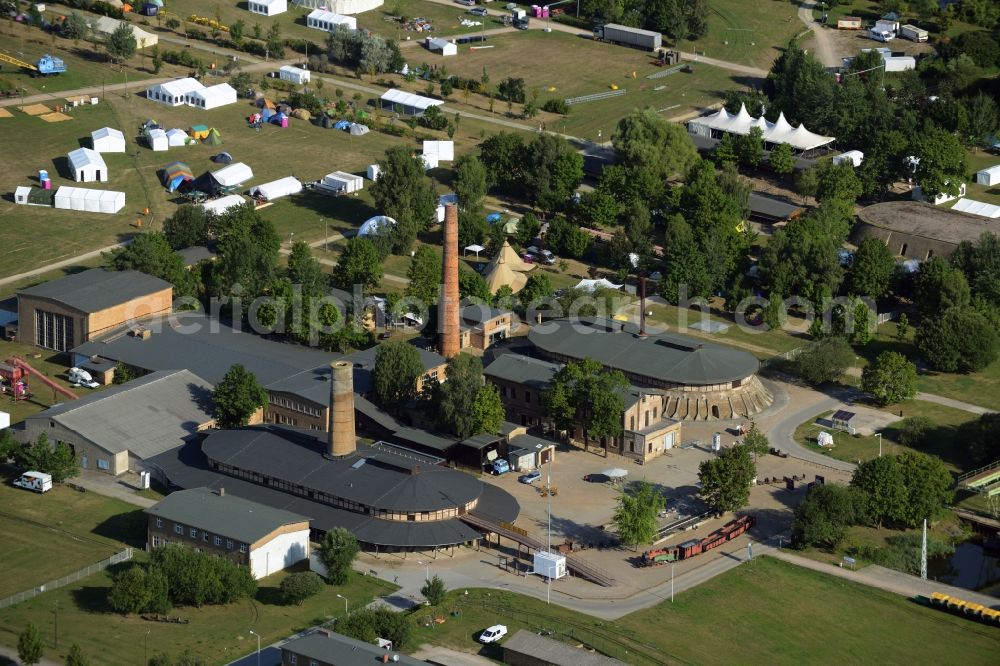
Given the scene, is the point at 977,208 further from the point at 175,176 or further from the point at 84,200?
the point at 84,200

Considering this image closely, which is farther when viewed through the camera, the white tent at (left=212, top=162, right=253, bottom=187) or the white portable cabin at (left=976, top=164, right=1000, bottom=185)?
the white portable cabin at (left=976, top=164, right=1000, bottom=185)

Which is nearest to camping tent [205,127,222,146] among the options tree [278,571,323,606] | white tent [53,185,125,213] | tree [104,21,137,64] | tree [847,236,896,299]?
white tent [53,185,125,213]

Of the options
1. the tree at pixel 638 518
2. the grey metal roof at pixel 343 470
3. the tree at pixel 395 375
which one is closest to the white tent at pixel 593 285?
the tree at pixel 395 375

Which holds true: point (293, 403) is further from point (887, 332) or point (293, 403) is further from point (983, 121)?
point (983, 121)

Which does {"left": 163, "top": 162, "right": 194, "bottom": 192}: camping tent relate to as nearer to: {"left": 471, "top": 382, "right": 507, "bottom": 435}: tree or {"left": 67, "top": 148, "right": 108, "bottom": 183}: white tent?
{"left": 67, "top": 148, "right": 108, "bottom": 183}: white tent

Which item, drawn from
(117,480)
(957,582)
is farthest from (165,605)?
(957,582)

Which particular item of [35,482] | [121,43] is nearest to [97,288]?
[35,482]
